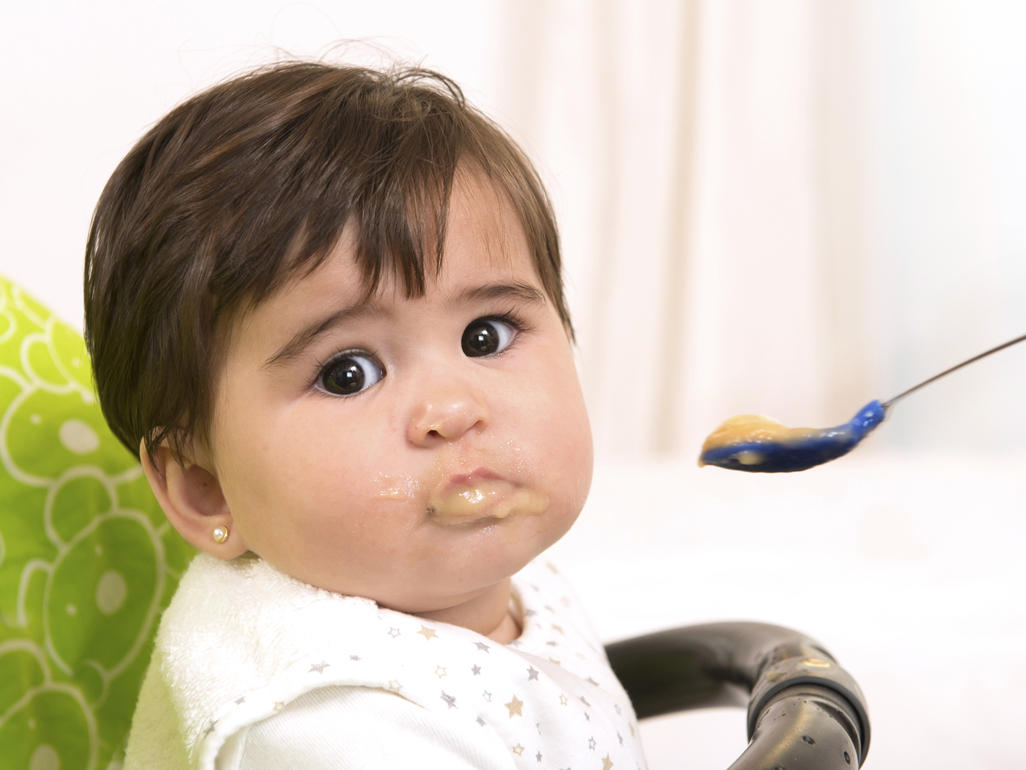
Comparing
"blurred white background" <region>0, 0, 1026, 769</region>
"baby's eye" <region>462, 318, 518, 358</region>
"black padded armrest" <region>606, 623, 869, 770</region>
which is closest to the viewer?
"black padded armrest" <region>606, 623, 869, 770</region>

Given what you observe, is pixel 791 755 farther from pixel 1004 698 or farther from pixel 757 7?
pixel 757 7

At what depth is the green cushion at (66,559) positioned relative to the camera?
0.70 meters

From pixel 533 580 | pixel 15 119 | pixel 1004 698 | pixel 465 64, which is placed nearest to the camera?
pixel 533 580

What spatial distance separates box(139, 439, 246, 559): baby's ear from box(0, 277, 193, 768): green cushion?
0.27ft

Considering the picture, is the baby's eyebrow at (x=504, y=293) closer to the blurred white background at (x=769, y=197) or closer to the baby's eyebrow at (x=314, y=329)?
the baby's eyebrow at (x=314, y=329)

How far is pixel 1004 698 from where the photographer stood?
42.9 inches

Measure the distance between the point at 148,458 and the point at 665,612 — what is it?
752 millimetres

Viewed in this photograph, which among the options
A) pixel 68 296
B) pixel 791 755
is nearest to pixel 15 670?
pixel 791 755

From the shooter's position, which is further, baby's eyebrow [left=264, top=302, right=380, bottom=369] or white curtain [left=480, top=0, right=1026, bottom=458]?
white curtain [left=480, top=0, right=1026, bottom=458]

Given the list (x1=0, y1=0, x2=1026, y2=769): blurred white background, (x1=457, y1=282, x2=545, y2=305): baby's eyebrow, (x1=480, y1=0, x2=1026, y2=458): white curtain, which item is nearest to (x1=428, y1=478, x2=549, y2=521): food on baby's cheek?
(x1=457, y1=282, x2=545, y2=305): baby's eyebrow

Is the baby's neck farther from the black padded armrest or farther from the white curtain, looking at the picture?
the white curtain

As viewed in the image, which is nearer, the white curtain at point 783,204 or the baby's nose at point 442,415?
the baby's nose at point 442,415

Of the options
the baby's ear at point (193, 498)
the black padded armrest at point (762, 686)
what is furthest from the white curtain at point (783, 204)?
the baby's ear at point (193, 498)

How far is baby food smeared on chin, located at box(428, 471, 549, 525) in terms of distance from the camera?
60cm
